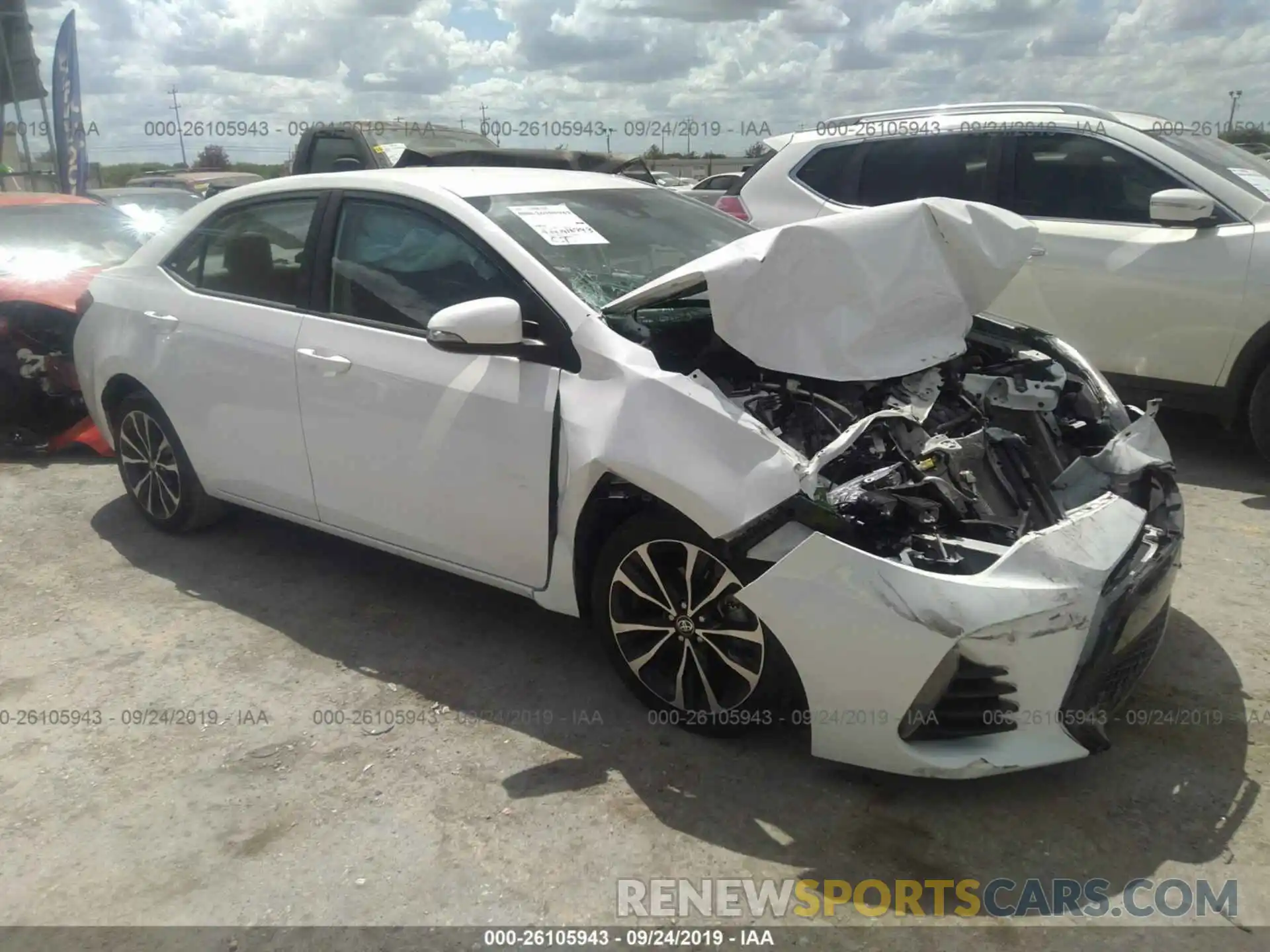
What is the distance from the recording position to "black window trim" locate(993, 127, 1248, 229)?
17.4 ft

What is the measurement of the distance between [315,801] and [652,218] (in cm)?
250

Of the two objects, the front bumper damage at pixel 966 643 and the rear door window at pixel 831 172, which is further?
the rear door window at pixel 831 172

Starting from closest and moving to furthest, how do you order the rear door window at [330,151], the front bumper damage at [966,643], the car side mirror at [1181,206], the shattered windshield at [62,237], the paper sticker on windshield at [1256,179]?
the front bumper damage at [966,643] → the car side mirror at [1181,206] → the paper sticker on windshield at [1256,179] → the shattered windshield at [62,237] → the rear door window at [330,151]

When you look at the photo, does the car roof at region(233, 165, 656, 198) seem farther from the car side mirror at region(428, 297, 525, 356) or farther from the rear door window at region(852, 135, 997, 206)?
the rear door window at region(852, 135, 997, 206)

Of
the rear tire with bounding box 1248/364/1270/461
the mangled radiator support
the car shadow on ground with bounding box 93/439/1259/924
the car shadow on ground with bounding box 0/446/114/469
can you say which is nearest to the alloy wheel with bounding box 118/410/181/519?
the car shadow on ground with bounding box 93/439/1259/924

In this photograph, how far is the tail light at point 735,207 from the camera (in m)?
6.62

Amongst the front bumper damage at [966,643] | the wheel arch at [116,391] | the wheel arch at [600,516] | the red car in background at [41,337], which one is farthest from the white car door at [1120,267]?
the red car in background at [41,337]

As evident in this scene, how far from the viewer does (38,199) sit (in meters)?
7.87

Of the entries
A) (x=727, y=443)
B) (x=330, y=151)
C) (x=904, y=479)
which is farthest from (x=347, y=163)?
(x=904, y=479)

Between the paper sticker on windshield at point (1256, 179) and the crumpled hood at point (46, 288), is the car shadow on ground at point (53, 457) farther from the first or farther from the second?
the paper sticker on windshield at point (1256, 179)

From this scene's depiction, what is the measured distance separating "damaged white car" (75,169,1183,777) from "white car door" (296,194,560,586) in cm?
1

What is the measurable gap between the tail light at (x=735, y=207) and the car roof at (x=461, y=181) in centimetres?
218

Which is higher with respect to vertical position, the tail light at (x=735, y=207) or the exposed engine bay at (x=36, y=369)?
the tail light at (x=735, y=207)

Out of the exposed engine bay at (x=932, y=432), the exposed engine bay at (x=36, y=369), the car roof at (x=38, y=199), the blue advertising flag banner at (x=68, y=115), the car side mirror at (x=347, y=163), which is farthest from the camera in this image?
the blue advertising flag banner at (x=68, y=115)
